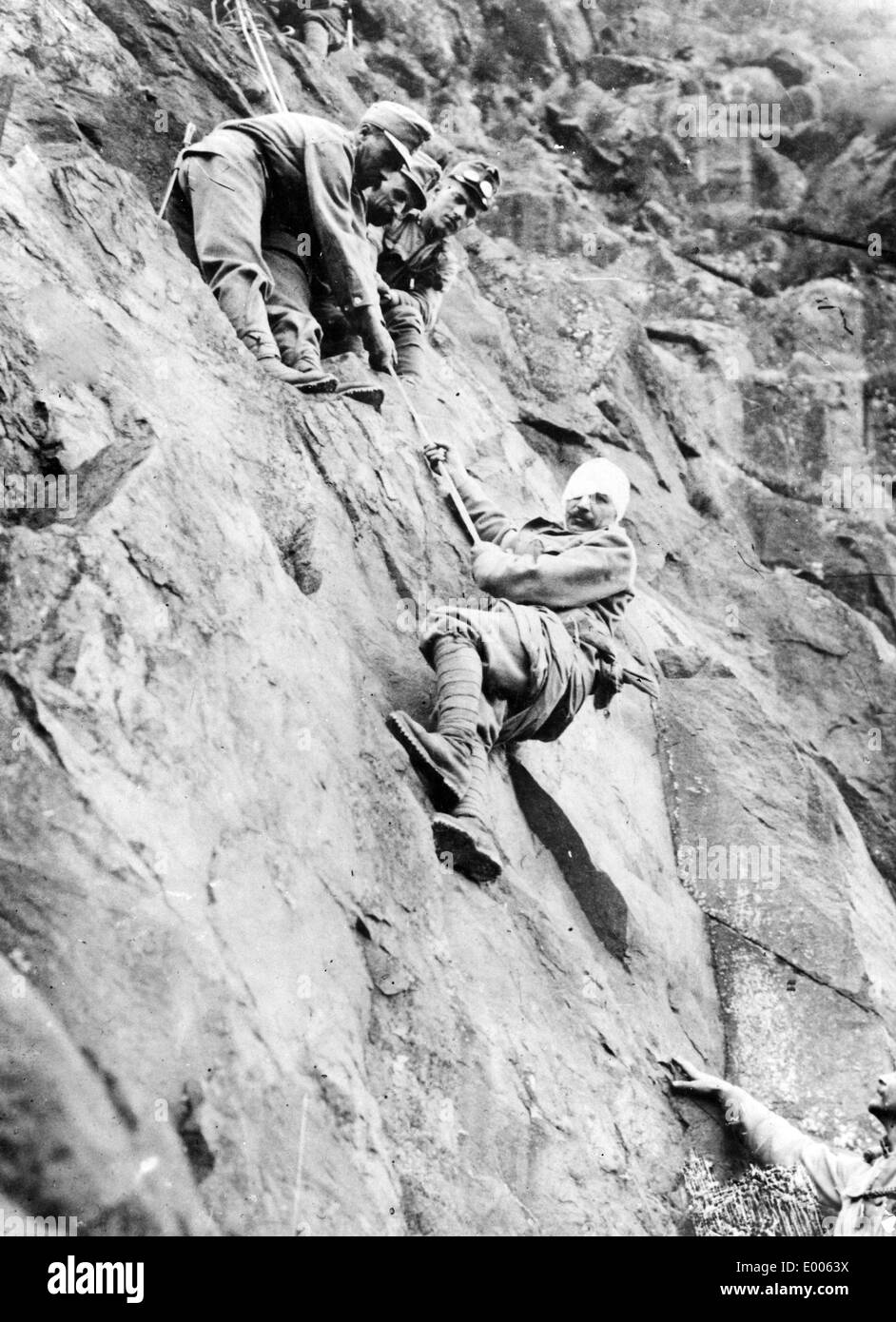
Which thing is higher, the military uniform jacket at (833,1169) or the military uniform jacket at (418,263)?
the military uniform jacket at (418,263)

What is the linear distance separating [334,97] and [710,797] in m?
6.09

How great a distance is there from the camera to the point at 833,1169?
7234mm

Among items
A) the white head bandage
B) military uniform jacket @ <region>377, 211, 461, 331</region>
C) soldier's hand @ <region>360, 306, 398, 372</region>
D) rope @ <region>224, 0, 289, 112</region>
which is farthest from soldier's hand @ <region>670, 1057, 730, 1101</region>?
rope @ <region>224, 0, 289, 112</region>

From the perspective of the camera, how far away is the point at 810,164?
588 inches

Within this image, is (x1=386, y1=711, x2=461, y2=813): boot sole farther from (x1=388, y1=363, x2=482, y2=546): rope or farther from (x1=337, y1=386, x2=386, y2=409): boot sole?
(x1=337, y1=386, x2=386, y2=409): boot sole

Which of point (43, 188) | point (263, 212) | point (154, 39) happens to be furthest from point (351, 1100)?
point (154, 39)

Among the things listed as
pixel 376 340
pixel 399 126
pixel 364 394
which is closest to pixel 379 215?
pixel 399 126

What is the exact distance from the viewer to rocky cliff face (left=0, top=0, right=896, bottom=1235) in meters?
5.62

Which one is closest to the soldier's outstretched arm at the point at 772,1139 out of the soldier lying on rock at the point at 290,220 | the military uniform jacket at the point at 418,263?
the soldier lying on rock at the point at 290,220

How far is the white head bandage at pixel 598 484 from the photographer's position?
9.26m

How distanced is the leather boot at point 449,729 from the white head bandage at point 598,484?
178cm

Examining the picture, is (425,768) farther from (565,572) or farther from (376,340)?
(376,340)

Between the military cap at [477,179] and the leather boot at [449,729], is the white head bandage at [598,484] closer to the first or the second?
the leather boot at [449,729]

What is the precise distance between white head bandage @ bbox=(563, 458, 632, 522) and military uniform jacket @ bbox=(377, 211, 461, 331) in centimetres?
205
